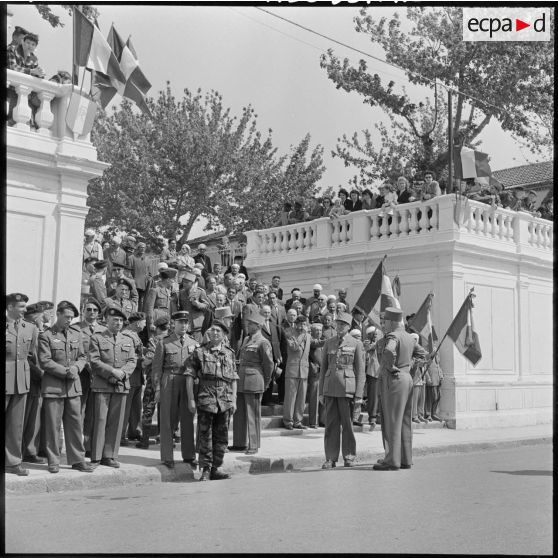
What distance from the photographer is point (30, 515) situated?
7.34 metres

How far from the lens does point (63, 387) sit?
31.1ft

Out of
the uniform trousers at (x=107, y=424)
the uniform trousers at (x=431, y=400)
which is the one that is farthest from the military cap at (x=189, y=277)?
the uniform trousers at (x=431, y=400)

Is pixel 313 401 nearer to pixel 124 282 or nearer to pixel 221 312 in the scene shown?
pixel 221 312

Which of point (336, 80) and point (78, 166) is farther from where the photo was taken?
point (336, 80)

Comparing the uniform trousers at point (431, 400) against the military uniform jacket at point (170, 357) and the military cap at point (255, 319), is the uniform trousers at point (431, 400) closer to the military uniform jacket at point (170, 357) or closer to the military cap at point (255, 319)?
the military cap at point (255, 319)

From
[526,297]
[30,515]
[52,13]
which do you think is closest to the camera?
[30,515]

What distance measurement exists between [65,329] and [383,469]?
4439mm

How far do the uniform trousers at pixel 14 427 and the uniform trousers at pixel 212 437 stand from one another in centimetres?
207

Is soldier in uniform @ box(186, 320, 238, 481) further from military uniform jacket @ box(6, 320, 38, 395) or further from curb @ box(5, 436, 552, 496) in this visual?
military uniform jacket @ box(6, 320, 38, 395)

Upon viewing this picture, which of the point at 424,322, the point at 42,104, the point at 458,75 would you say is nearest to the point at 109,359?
the point at 42,104

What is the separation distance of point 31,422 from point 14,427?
21.9 inches

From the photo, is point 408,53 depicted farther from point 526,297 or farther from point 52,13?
point 52,13

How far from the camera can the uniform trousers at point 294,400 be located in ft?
45.4

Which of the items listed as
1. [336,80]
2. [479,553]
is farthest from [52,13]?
[336,80]
